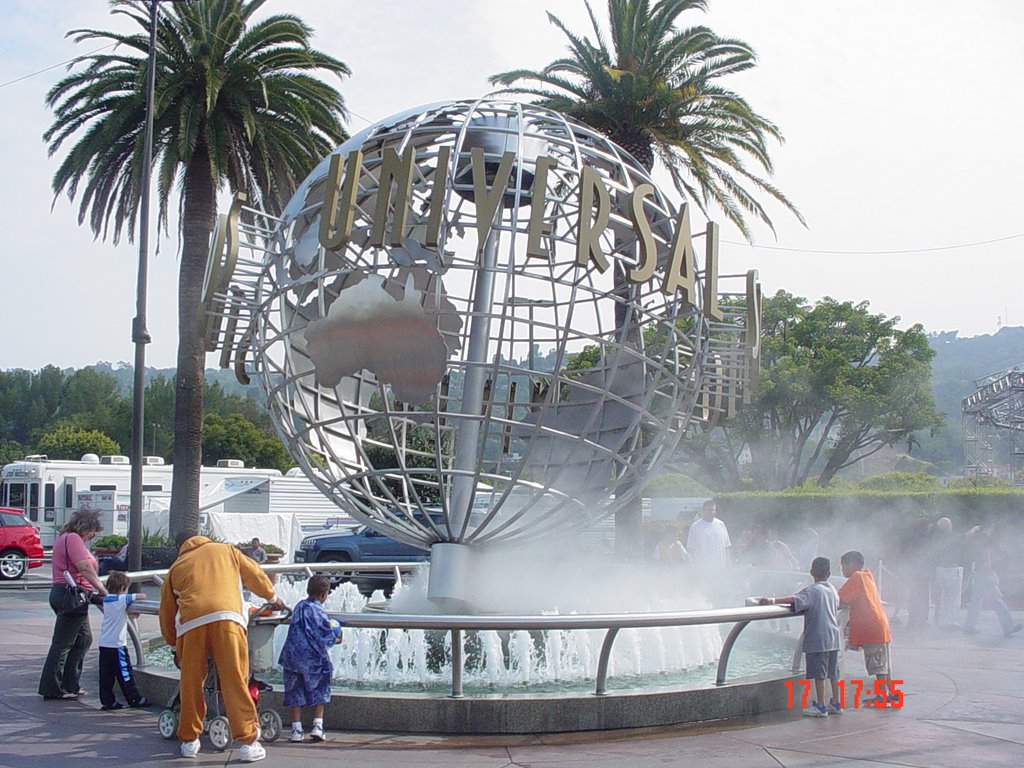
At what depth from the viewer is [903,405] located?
114ft

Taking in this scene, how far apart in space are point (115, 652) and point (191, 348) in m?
11.8

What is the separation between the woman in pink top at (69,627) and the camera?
8492 millimetres

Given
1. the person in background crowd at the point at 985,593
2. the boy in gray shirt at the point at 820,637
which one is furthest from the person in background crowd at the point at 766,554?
the boy in gray shirt at the point at 820,637

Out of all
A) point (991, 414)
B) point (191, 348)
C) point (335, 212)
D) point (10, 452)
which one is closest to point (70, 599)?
point (335, 212)

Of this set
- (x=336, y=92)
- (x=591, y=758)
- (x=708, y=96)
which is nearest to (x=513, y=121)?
(x=591, y=758)

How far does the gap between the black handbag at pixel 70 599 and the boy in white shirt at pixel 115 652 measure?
1.03 feet

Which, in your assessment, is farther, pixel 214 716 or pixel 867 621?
pixel 867 621

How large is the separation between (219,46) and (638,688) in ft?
49.9

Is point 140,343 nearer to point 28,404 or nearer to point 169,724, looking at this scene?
point 169,724

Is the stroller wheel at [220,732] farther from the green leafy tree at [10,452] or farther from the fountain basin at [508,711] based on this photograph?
the green leafy tree at [10,452]

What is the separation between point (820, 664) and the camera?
7.86 metres

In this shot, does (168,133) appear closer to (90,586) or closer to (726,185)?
(726,185)
